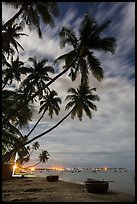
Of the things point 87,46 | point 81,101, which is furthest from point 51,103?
point 87,46

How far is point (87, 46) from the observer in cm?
1719

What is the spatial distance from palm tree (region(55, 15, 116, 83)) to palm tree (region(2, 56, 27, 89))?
13.2 feet

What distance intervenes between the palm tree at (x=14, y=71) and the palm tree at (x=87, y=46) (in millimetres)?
4012

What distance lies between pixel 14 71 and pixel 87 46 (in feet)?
21.4

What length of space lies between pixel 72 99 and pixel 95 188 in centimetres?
1489

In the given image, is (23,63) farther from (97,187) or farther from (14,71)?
(97,187)

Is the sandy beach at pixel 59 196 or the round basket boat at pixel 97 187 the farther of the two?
the round basket boat at pixel 97 187

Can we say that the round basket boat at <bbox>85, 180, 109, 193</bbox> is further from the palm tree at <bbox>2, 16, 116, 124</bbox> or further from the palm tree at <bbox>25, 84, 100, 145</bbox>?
the palm tree at <bbox>25, 84, 100, 145</bbox>

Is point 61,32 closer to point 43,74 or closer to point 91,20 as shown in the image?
point 91,20

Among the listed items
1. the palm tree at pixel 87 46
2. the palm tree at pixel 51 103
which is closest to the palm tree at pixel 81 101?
the palm tree at pixel 51 103

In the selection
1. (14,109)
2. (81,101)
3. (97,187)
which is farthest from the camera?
(81,101)

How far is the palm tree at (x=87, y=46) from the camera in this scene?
1703 cm

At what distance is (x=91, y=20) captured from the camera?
58.0 ft

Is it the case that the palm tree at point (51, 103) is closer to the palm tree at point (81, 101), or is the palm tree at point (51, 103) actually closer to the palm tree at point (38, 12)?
the palm tree at point (81, 101)
